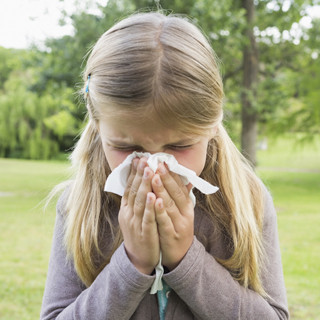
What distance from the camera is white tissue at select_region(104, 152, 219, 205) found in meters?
1.65

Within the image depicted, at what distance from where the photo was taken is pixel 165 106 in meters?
1.61

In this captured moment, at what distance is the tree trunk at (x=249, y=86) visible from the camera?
570 inches

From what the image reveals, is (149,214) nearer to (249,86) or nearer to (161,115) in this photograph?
(161,115)

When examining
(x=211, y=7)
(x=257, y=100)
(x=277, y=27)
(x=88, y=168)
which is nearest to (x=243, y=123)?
(x=257, y=100)

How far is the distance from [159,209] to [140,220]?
88mm

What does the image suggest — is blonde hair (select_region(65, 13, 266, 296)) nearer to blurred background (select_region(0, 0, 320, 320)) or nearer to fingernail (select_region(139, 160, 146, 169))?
fingernail (select_region(139, 160, 146, 169))

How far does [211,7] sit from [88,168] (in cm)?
1006

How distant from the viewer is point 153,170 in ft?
5.33

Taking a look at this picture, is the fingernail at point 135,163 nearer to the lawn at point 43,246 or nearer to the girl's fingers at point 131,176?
the girl's fingers at point 131,176

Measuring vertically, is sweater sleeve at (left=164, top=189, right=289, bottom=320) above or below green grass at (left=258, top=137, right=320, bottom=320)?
above

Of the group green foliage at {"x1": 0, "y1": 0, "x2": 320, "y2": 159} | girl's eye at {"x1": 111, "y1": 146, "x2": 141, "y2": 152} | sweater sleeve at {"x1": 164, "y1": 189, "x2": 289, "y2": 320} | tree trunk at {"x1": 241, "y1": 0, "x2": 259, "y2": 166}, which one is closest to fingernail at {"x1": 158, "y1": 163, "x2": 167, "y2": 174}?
girl's eye at {"x1": 111, "y1": 146, "x2": 141, "y2": 152}

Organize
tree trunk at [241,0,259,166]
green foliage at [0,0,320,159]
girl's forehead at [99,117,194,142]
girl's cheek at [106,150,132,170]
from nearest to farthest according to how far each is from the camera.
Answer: girl's forehead at [99,117,194,142] < girl's cheek at [106,150,132,170] < green foliage at [0,0,320,159] < tree trunk at [241,0,259,166]

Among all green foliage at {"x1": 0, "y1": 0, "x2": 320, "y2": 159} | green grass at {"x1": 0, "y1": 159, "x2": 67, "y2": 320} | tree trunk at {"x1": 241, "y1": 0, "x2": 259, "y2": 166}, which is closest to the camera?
green grass at {"x1": 0, "y1": 159, "x2": 67, "y2": 320}

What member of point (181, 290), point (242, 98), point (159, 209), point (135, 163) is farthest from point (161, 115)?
point (242, 98)
